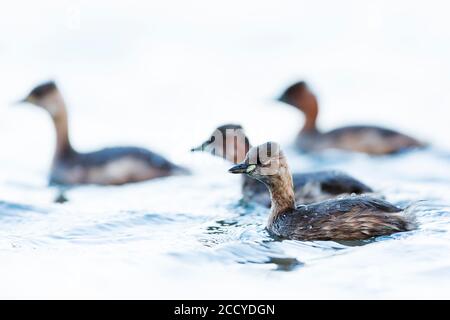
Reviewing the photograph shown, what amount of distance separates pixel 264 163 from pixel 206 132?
552 centimetres

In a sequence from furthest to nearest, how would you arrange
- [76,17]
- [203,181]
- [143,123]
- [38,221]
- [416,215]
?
[76,17]
[143,123]
[203,181]
[38,221]
[416,215]

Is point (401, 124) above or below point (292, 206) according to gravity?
above

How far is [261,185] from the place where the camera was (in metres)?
9.68

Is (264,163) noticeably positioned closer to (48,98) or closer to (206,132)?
(48,98)

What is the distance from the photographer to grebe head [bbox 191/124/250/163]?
9.70m

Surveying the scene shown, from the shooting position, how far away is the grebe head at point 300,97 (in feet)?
46.2

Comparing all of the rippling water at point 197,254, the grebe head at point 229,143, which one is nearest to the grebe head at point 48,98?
the rippling water at point 197,254

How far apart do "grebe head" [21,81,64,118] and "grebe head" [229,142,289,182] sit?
5.22m

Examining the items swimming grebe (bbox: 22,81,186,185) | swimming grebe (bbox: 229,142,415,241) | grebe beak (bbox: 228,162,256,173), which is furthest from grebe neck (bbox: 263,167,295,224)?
swimming grebe (bbox: 22,81,186,185)
